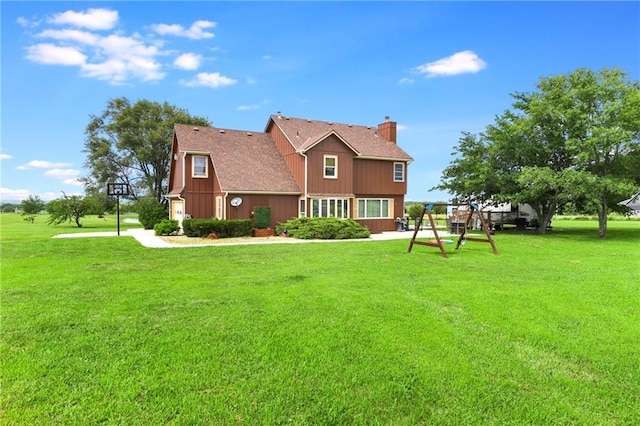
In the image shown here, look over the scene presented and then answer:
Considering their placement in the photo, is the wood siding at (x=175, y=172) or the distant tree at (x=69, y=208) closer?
the wood siding at (x=175, y=172)

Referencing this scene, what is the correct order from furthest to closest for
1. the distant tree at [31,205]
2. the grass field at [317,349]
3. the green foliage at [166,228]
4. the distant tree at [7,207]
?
the distant tree at [7,207] < the distant tree at [31,205] < the green foliage at [166,228] < the grass field at [317,349]

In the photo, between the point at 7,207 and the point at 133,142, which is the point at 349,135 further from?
the point at 7,207

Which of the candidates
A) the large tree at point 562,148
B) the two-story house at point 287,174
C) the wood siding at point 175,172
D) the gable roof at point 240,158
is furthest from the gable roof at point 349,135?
the wood siding at point 175,172

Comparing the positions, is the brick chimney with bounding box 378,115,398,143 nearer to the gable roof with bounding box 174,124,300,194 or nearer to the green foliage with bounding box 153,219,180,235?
the gable roof with bounding box 174,124,300,194

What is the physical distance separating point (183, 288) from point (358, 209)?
1789 cm

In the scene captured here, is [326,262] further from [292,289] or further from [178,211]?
[178,211]

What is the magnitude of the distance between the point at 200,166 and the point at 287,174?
5.00 metres

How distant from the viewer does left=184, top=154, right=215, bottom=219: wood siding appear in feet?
72.0

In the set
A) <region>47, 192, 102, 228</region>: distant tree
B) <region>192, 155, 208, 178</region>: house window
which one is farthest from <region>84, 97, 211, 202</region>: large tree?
<region>192, 155, 208, 178</region>: house window

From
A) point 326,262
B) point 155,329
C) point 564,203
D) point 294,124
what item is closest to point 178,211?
point 294,124

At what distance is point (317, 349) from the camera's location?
4.51 m

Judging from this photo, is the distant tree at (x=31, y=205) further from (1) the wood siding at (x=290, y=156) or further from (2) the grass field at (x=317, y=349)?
(2) the grass field at (x=317, y=349)

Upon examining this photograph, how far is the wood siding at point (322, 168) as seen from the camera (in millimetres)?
22359

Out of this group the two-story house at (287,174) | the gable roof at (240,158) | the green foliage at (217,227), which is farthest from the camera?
the two-story house at (287,174)
